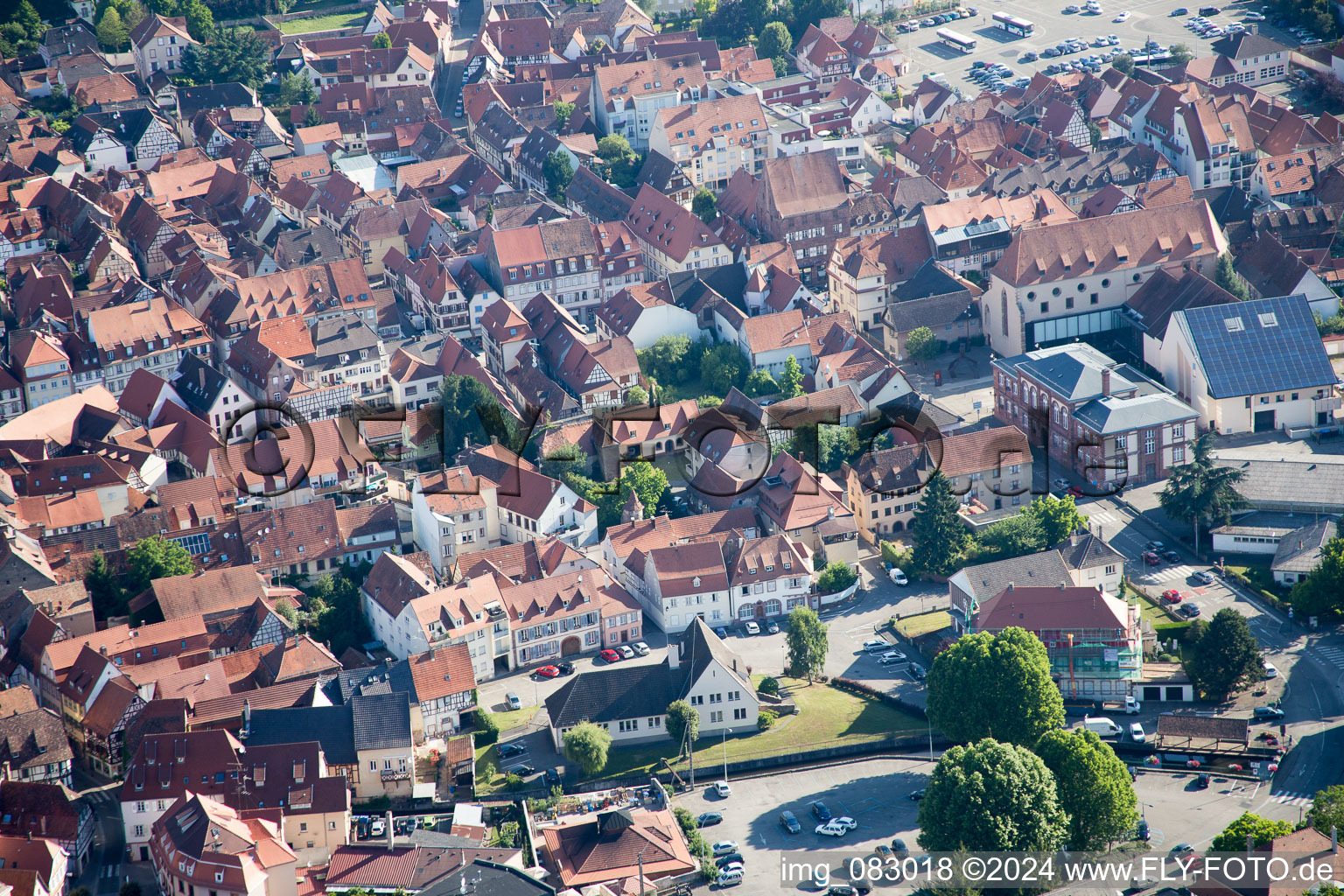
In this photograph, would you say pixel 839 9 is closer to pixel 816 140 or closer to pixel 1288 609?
pixel 816 140

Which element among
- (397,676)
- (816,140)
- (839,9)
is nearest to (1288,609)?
(397,676)

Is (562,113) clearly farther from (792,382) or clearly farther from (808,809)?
(808,809)

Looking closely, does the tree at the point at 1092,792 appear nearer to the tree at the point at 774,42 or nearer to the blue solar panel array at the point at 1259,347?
the blue solar panel array at the point at 1259,347

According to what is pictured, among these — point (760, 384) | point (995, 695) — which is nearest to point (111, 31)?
point (760, 384)

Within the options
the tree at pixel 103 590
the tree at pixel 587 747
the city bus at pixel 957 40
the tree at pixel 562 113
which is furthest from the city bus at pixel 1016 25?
the tree at pixel 587 747

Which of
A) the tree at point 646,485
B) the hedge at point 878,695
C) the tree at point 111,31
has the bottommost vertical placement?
the hedge at point 878,695

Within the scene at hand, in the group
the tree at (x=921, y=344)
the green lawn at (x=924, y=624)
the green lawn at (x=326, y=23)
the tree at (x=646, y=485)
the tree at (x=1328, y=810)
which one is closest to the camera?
the tree at (x=1328, y=810)
